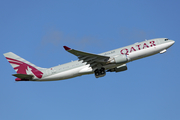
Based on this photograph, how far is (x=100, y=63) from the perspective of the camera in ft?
144

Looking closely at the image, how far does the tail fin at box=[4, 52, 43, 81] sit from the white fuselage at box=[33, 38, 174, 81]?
1.75 metres

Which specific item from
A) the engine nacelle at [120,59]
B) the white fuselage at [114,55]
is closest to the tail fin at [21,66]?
the white fuselage at [114,55]

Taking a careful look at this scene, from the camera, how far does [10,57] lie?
159 feet

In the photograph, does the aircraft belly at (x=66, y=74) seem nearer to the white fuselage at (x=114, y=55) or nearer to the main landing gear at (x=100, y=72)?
the white fuselage at (x=114, y=55)

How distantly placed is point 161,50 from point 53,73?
63.3ft

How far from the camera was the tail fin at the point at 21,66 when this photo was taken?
1836 inches

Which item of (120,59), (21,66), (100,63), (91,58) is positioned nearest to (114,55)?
(120,59)

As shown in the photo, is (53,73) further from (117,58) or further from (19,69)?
(117,58)

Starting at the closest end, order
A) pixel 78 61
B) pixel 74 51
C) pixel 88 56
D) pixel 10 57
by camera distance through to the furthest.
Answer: pixel 74 51
pixel 88 56
pixel 78 61
pixel 10 57

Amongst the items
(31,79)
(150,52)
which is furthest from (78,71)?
(150,52)

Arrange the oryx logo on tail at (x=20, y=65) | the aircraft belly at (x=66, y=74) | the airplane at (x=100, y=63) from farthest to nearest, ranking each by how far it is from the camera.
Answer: the oryx logo on tail at (x=20, y=65), the aircraft belly at (x=66, y=74), the airplane at (x=100, y=63)

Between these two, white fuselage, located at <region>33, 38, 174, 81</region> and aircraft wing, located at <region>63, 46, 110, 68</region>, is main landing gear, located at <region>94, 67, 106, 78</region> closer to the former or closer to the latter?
white fuselage, located at <region>33, 38, 174, 81</region>

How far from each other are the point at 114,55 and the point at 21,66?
681 inches

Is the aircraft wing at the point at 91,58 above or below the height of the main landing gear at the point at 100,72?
above
